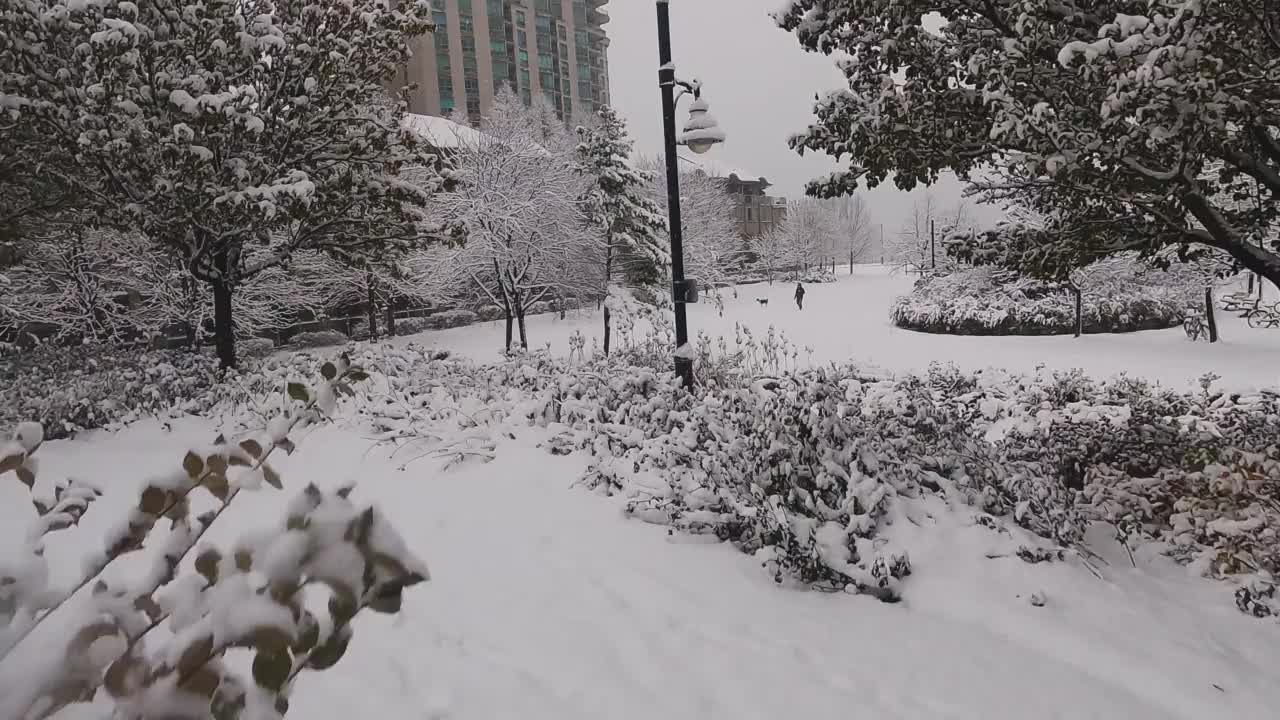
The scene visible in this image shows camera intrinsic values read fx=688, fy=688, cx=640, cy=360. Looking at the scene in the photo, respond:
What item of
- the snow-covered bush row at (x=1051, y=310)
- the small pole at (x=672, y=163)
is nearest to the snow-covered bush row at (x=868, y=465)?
the small pole at (x=672, y=163)

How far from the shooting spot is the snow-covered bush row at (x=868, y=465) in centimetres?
378

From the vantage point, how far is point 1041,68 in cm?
415

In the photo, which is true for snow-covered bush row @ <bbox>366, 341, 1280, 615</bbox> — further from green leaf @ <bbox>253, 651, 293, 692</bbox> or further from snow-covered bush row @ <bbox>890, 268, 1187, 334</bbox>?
snow-covered bush row @ <bbox>890, 268, 1187, 334</bbox>

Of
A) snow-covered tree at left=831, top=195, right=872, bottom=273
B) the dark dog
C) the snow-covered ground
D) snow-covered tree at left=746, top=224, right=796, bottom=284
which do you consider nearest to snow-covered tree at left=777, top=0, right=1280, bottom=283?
the snow-covered ground

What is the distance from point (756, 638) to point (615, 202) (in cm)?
2482

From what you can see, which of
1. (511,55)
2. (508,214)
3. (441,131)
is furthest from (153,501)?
(511,55)

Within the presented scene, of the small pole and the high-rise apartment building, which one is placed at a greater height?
the high-rise apartment building

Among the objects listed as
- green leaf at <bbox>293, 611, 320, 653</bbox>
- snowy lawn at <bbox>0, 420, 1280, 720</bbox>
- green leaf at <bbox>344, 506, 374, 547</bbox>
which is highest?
green leaf at <bbox>344, 506, 374, 547</bbox>

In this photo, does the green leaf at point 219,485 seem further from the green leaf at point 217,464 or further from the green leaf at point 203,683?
the green leaf at point 203,683

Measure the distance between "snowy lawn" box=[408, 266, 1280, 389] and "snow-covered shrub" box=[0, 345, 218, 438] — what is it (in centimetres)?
441

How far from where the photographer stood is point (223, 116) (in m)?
8.06

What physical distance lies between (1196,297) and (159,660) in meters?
24.9

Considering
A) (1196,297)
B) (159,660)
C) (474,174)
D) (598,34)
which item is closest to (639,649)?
(159,660)

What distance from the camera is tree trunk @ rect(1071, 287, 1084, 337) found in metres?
19.8
